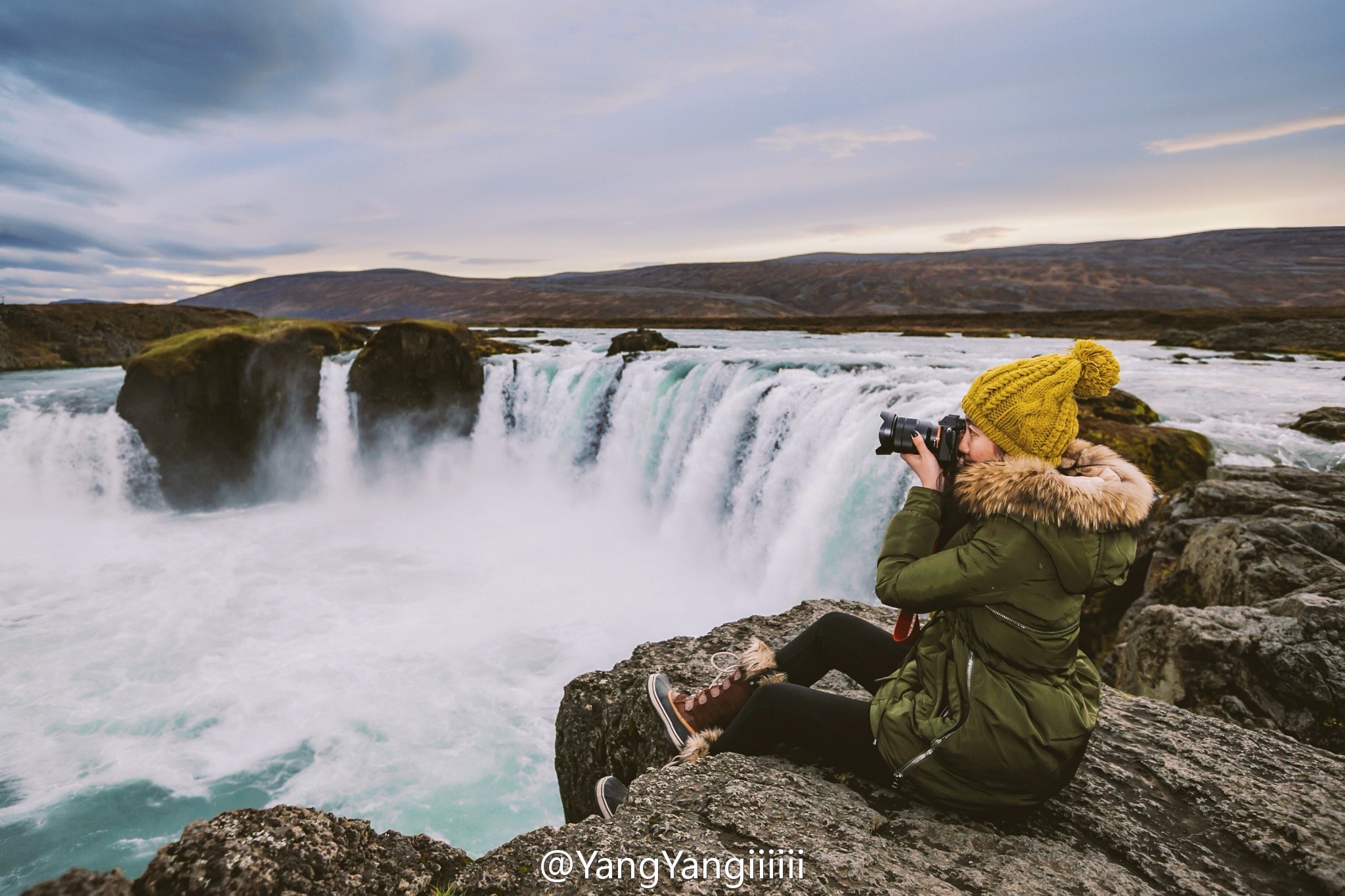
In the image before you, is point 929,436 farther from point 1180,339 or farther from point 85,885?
point 1180,339

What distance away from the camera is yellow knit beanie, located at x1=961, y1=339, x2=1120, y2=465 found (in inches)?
95.0

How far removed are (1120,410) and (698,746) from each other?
33.0ft

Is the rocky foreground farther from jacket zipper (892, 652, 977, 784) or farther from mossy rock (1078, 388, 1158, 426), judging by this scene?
mossy rock (1078, 388, 1158, 426)

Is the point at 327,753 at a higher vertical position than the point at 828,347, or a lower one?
lower

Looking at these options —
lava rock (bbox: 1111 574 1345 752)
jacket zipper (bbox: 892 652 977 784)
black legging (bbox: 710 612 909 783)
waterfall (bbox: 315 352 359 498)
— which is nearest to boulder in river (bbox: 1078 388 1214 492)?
lava rock (bbox: 1111 574 1345 752)

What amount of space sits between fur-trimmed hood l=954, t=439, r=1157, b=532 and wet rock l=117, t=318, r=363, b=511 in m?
21.5

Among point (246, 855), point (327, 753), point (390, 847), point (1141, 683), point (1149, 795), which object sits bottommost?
point (327, 753)

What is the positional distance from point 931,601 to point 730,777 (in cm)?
120

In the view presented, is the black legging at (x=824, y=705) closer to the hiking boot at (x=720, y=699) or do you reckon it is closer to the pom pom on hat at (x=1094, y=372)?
the hiking boot at (x=720, y=699)

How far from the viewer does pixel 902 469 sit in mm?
9297

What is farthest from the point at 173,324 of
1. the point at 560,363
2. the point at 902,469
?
the point at 902,469

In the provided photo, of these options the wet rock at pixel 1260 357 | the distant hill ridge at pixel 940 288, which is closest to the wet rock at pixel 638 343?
the wet rock at pixel 1260 357

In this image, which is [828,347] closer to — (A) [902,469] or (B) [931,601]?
(A) [902,469]

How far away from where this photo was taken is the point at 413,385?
1972 cm
